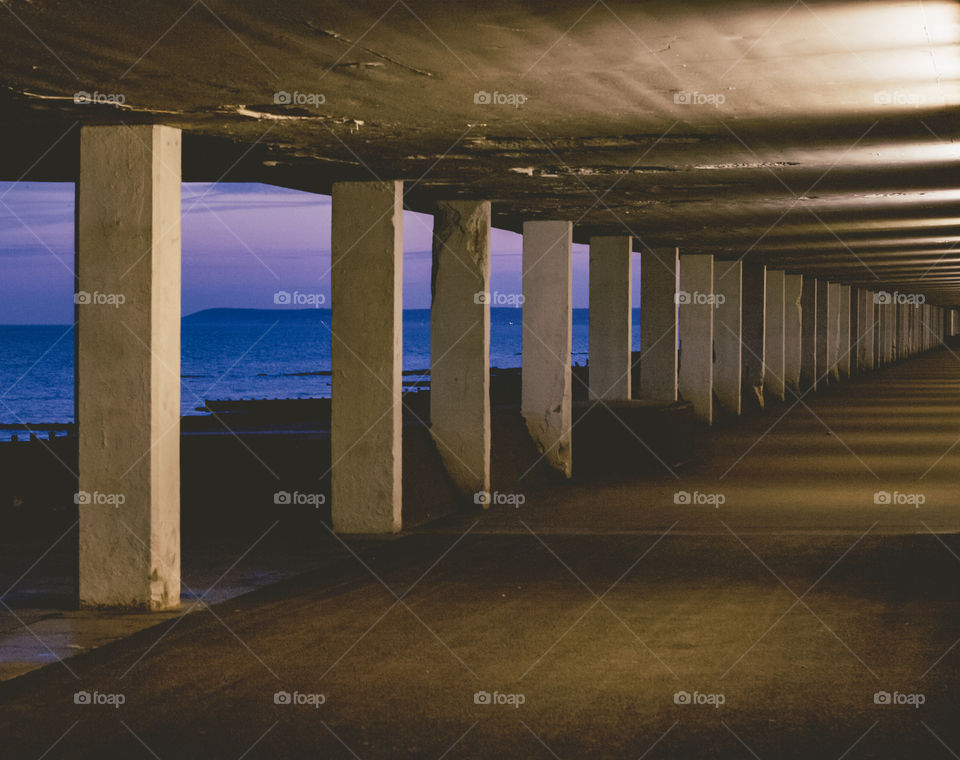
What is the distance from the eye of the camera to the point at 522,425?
53.1 ft

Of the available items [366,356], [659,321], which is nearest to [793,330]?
[659,321]

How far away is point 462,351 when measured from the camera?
45.1 feet

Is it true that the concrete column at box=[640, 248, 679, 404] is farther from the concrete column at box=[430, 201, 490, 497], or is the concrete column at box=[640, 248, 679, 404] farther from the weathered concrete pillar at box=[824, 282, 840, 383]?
the weathered concrete pillar at box=[824, 282, 840, 383]

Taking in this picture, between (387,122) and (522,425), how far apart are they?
7881 mm

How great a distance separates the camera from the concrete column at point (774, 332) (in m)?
32.8

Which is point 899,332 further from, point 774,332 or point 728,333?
point 728,333

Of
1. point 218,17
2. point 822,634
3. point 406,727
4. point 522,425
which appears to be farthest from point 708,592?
point 522,425

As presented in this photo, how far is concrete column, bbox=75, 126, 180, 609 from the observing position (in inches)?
328

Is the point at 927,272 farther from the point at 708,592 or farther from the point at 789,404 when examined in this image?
the point at 708,592

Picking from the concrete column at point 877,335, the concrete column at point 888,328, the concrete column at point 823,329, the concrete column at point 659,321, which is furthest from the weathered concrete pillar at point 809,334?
the concrete column at point 888,328

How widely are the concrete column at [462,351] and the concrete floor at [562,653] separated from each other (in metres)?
1.31

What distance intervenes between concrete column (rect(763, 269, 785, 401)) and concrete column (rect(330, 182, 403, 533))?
72.9 ft

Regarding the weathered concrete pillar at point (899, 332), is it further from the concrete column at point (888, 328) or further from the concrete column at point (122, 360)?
the concrete column at point (122, 360)

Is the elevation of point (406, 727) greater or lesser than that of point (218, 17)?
lesser
